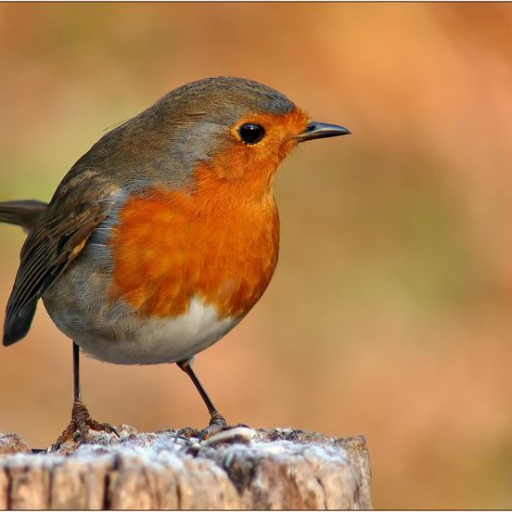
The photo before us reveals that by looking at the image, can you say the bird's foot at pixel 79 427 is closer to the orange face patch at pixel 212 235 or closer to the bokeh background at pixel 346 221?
the orange face patch at pixel 212 235

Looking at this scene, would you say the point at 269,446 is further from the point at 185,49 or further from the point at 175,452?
the point at 185,49

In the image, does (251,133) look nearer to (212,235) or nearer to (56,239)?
(212,235)

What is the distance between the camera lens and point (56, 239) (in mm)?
4672

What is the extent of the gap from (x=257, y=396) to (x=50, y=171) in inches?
77.5

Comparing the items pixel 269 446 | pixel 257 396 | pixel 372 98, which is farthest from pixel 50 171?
pixel 269 446

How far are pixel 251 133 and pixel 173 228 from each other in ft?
1.80

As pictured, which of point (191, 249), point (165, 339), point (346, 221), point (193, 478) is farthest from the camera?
point (346, 221)

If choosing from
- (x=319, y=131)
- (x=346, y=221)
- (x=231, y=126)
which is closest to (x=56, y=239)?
(x=231, y=126)

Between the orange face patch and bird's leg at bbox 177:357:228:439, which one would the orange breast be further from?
bird's leg at bbox 177:357:228:439

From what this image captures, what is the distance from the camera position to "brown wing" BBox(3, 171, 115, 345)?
446 cm

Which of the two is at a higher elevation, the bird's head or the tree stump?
the bird's head

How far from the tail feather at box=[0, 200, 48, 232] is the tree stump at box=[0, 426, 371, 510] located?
8.30ft

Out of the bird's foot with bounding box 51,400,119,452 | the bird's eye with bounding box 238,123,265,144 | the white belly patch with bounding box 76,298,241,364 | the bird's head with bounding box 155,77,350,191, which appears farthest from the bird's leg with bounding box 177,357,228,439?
the bird's eye with bounding box 238,123,265,144

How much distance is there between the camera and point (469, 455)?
6.81 meters
